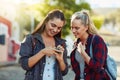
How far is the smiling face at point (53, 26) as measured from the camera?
456cm

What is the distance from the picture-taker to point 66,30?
3069 centimetres

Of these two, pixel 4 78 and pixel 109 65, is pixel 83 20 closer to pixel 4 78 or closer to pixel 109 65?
pixel 109 65

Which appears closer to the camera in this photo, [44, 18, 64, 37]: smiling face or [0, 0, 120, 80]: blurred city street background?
[44, 18, 64, 37]: smiling face

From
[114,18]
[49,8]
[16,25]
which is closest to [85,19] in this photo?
[16,25]

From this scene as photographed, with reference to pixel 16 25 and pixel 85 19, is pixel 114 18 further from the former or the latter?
pixel 85 19

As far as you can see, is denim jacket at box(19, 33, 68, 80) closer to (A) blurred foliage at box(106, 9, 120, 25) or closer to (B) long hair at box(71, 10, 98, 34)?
(B) long hair at box(71, 10, 98, 34)

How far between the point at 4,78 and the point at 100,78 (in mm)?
9704

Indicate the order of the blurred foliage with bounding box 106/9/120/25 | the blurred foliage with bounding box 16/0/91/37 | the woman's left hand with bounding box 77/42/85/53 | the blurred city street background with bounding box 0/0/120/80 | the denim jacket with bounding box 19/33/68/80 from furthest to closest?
the blurred foliage with bounding box 106/9/120/25
the blurred foliage with bounding box 16/0/91/37
the blurred city street background with bounding box 0/0/120/80
the woman's left hand with bounding box 77/42/85/53
the denim jacket with bounding box 19/33/68/80

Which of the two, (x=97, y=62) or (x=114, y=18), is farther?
(x=114, y=18)

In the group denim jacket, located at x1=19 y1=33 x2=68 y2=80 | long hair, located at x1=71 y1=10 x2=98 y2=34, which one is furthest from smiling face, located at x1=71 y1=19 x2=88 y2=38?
denim jacket, located at x1=19 y1=33 x2=68 y2=80

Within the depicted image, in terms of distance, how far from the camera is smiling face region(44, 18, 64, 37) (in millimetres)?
4559

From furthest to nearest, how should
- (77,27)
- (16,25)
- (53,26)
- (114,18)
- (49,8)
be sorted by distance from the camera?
(114,18) → (49,8) → (16,25) → (77,27) → (53,26)

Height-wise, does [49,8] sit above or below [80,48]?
below

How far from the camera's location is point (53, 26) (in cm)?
456
